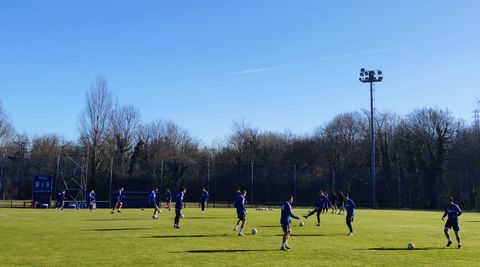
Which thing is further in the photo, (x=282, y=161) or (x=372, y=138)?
(x=282, y=161)

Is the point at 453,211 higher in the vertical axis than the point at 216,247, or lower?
higher

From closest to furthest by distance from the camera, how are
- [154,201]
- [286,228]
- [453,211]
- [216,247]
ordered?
[216,247]
[286,228]
[453,211]
[154,201]

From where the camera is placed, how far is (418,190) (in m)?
64.2

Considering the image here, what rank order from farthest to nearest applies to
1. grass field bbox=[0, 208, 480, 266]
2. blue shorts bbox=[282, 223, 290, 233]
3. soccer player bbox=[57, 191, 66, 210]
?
soccer player bbox=[57, 191, 66, 210] < blue shorts bbox=[282, 223, 290, 233] < grass field bbox=[0, 208, 480, 266]

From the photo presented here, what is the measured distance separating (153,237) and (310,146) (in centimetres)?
6516

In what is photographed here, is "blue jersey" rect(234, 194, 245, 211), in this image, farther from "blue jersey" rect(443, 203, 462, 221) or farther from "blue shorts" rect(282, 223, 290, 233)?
"blue jersey" rect(443, 203, 462, 221)

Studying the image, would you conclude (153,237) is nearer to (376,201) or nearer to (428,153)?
(376,201)

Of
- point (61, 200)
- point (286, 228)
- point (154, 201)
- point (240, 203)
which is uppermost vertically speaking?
point (240, 203)

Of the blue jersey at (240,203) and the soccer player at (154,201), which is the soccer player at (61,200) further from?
the blue jersey at (240,203)

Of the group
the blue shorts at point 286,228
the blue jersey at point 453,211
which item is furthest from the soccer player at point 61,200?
the blue jersey at point 453,211

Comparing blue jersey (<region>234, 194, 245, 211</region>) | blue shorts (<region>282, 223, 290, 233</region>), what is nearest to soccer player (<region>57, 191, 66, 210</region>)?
blue jersey (<region>234, 194, 245, 211</region>)

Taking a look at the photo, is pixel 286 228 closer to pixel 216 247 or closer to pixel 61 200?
pixel 216 247

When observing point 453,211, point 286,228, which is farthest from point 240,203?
point 453,211

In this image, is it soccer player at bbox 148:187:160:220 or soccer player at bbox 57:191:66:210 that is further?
soccer player at bbox 57:191:66:210
